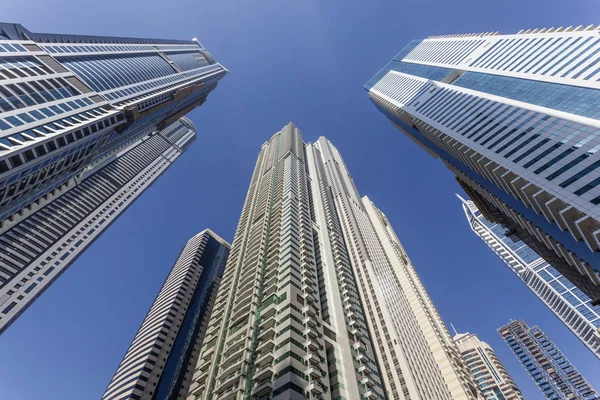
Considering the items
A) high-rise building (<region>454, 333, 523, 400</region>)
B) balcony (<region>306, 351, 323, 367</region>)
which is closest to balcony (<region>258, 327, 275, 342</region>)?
balcony (<region>306, 351, 323, 367</region>)

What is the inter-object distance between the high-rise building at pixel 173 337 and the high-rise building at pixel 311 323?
4222cm

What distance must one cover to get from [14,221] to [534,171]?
129m

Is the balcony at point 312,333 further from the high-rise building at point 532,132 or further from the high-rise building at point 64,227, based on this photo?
the high-rise building at point 64,227

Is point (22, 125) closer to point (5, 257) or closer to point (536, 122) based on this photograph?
point (5, 257)

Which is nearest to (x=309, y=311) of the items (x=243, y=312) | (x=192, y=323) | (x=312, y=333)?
(x=312, y=333)

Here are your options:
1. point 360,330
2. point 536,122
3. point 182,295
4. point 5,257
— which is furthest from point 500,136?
point 5,257

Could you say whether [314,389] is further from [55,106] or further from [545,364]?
[545,364]

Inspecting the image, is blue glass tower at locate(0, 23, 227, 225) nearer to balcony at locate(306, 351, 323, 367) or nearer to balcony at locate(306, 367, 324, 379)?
balcony at locate(306, 351, 323, 367)

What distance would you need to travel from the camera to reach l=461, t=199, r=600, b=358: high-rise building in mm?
131750

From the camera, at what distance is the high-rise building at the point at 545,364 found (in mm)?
154875

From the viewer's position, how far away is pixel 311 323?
4509 cm

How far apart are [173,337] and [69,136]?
73236 millimetres

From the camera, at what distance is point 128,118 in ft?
252

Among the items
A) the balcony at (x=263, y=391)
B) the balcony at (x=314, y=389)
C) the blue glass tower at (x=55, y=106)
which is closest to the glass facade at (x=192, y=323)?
the blue glass tower at (x=55, y=106)
